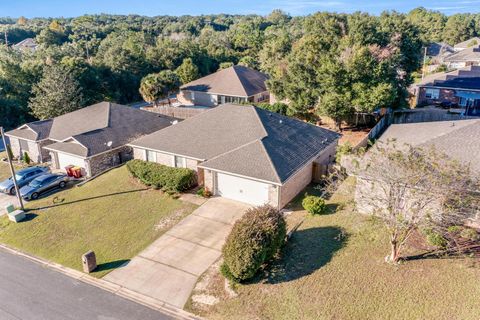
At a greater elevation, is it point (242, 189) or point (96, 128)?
point (96, 128)

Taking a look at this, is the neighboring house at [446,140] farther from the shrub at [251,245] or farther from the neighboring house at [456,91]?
the neighboring house at [456,91]

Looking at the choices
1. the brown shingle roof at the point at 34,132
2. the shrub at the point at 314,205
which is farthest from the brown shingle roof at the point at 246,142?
the brown shingle roof at the point at 34,132

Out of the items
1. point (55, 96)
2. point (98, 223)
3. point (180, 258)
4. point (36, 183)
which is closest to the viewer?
point (180, 258)

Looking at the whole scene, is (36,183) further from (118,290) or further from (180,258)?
(180,258)

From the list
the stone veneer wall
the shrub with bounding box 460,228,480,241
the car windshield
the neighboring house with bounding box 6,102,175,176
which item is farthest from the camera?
the neighboring house with bounding box 6,102,175,176

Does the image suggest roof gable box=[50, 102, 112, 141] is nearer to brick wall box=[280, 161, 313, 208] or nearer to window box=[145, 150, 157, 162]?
window box=[145, 150, 157, 162]

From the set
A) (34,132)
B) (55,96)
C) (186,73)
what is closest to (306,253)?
(34,132)

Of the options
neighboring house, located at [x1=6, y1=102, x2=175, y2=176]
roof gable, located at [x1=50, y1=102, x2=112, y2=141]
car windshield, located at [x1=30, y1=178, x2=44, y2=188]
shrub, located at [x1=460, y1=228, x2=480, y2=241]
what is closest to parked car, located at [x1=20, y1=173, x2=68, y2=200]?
car windshield, located at [x1=30, y1=178, x2=44, y2=188]
